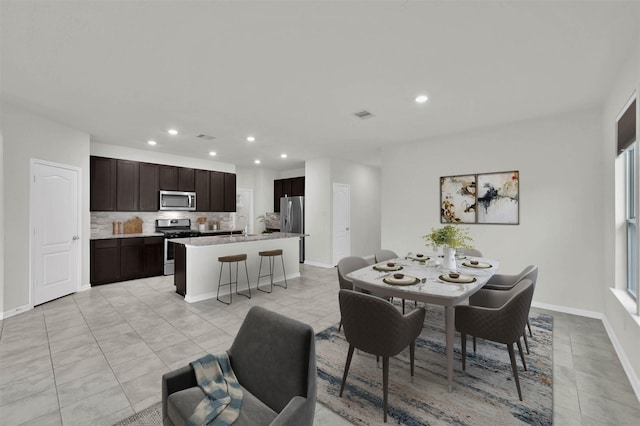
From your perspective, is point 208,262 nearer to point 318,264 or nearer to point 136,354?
point 136,354

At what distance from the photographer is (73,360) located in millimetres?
2553

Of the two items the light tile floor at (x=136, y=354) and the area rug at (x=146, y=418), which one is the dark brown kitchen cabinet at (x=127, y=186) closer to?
the light tile floor at (x=136, y=354)

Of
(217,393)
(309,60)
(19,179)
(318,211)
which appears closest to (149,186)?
(19,179)

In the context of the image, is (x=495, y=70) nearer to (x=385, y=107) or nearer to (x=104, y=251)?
(x=385, y=107)

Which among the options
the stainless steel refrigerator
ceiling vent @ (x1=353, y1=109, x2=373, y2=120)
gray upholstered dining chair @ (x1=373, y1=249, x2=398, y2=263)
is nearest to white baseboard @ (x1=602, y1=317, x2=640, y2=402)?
gray upholstered dining chair @ (x1=373, y1=249, x2=398, y2=263)

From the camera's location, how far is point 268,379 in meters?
1.46

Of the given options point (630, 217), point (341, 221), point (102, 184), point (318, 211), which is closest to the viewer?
point (630, 217)

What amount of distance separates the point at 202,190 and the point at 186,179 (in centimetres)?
46

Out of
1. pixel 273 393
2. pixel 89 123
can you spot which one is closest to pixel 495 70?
pixel 273 393

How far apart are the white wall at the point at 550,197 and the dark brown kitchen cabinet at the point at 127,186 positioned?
600 centimetres

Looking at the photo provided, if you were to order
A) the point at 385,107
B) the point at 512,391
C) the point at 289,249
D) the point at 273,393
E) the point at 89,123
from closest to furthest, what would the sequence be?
the point at 273,393, the point at 512,391, the point at 385,107, the point at 89,123, the point at 289,249

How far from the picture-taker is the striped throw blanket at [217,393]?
4.22 feet

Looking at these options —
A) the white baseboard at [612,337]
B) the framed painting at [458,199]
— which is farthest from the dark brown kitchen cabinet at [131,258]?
the white baseboard at [612,337]

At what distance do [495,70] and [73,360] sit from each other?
485cm
